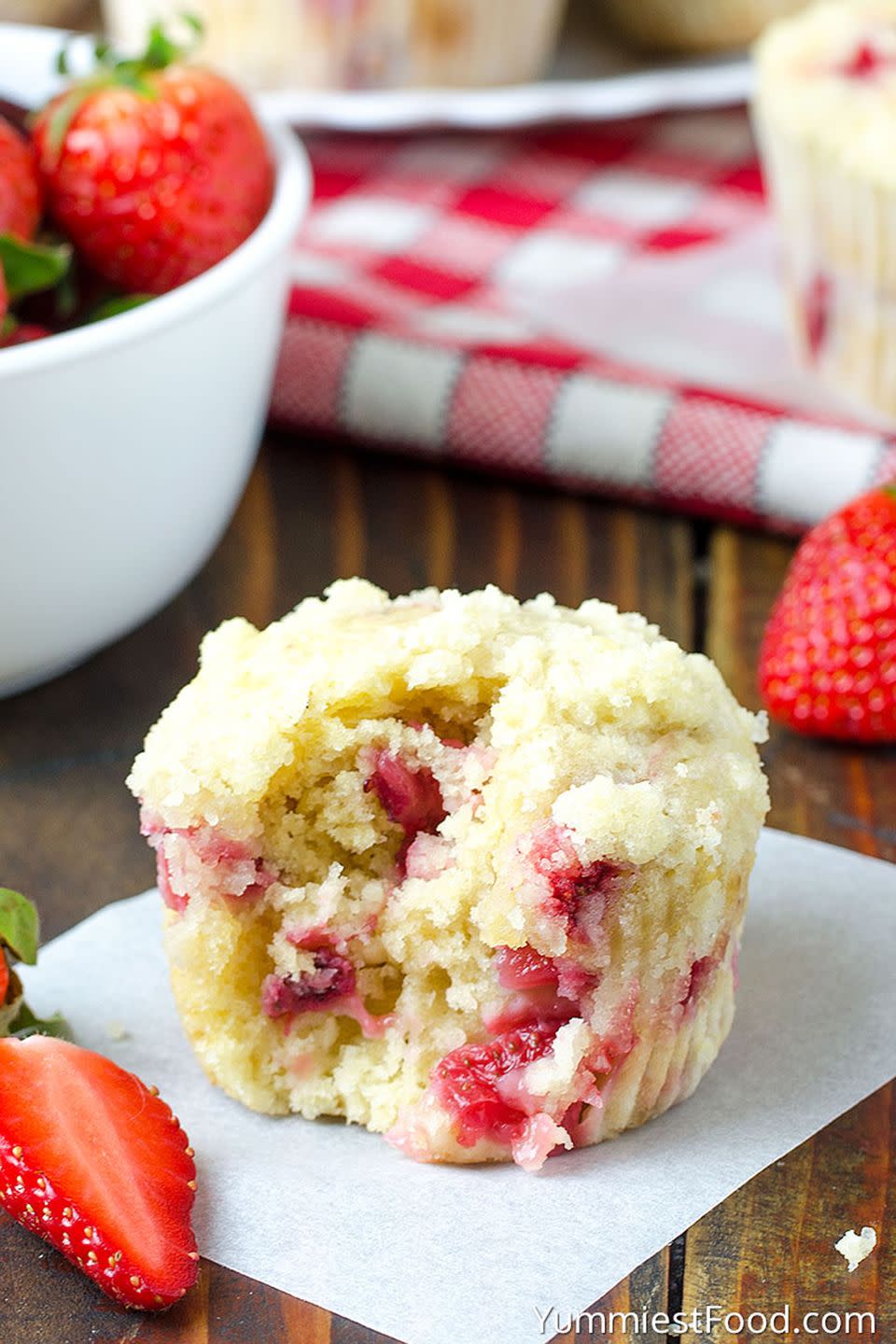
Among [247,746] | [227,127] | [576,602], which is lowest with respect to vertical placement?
[576,602]

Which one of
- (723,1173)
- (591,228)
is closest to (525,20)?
(591,228)

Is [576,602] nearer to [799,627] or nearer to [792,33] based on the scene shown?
[799,627]

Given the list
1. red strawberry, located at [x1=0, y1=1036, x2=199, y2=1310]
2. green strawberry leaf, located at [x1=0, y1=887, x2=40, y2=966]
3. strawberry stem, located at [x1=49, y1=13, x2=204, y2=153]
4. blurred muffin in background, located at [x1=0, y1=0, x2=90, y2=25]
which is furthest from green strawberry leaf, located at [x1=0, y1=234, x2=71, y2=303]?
blurred muffin in background, located at [x1=0, y1=0, x2=90, y2=25]

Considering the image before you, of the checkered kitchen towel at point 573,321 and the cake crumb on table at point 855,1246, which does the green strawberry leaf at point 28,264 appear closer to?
the checkered kitchen towel at point 573,321

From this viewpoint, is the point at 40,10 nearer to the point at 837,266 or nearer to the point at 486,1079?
the point at 837,266

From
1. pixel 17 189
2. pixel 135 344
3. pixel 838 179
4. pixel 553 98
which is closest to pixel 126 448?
pixel 135 344

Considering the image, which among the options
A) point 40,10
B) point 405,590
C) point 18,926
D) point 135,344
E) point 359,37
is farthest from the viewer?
point 40,10

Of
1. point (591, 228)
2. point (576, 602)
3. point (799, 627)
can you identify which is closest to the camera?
point (799, 627)

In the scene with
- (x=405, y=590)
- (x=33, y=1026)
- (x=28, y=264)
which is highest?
(x=28, y=264)
